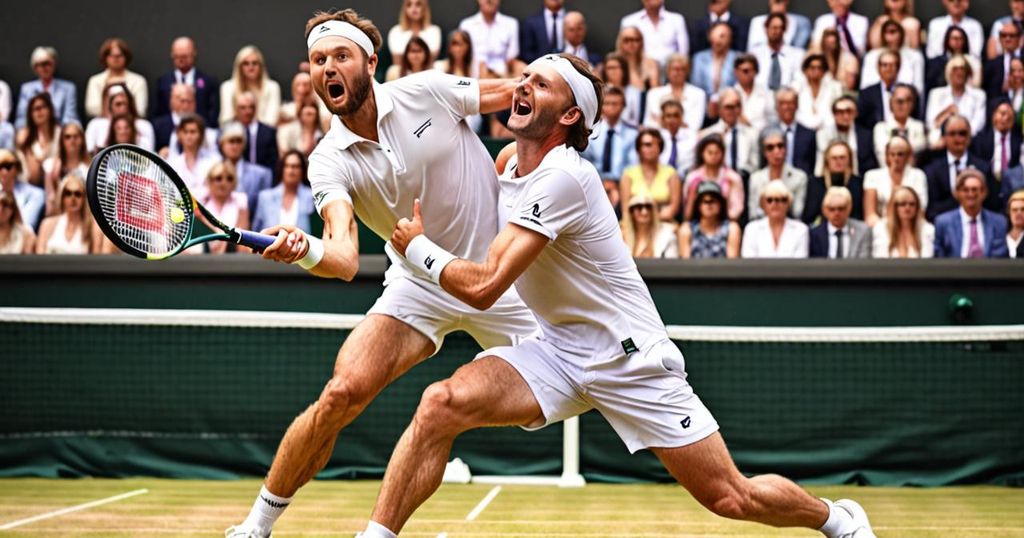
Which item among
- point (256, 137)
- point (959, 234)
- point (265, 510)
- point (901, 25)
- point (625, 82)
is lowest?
point (265, 510)

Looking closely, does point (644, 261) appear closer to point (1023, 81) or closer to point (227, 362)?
point (227, 362)

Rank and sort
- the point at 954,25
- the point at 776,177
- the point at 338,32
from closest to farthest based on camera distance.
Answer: the point at 338,32 → the point at 776,177 → the point at 954,25

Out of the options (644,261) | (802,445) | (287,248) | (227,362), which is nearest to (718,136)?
(644,261)

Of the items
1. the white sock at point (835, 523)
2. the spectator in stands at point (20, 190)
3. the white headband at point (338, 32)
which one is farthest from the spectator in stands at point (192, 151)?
the white sock at point (835, 523)

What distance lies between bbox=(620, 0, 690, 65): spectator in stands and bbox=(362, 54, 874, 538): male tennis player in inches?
246

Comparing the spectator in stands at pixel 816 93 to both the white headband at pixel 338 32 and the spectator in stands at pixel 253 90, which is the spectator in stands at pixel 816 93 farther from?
the white headband at pixel 338 32

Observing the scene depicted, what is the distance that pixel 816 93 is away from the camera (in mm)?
9961

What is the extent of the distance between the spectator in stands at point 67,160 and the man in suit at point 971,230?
6408 millimetres

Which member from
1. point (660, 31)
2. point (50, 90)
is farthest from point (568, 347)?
point (50, 90)

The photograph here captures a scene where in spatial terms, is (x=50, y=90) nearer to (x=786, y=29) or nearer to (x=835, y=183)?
(x=786, y=29)

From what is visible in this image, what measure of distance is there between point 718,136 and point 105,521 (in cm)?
505

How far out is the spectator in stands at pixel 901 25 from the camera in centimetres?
1021

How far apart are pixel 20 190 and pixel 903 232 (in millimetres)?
6587

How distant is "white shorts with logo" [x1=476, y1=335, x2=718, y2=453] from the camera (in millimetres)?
4352
